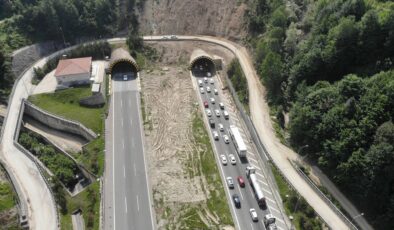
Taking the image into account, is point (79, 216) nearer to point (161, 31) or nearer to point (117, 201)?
point (117, 201)

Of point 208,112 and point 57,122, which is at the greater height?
point 57,122

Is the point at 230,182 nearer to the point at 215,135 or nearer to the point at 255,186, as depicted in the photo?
the point at 255,186

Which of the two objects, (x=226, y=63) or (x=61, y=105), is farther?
(x=226, y=63)

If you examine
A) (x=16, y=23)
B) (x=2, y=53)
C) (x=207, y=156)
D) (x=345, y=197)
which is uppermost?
(x=16, y=23)

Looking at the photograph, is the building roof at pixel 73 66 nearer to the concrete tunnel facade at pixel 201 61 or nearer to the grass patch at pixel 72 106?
the grass patch at pixel 72 106

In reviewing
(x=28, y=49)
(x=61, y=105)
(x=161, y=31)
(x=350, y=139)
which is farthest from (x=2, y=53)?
(x=350, y=139)

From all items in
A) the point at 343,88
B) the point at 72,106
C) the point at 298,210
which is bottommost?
the point at 298,210

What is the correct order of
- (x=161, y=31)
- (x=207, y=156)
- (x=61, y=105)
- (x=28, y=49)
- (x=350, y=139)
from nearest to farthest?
(x=350, y=139)
(x=207, y=156)
(x=61, y=105)
(x=28, y=49)
(x=161, y=31)

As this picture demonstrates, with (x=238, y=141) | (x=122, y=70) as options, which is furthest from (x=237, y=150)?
(x=122, y=70)
